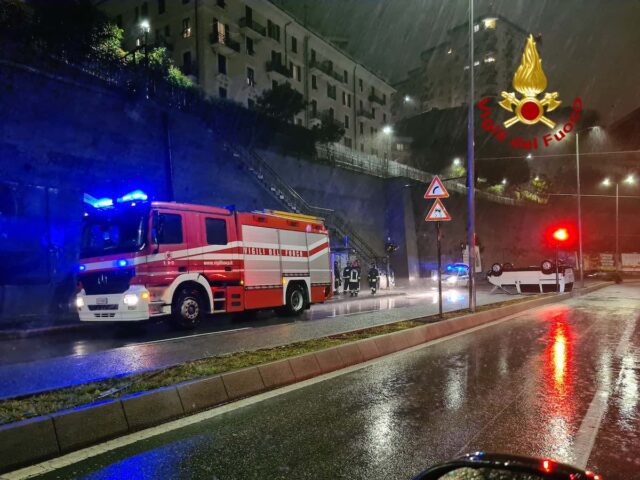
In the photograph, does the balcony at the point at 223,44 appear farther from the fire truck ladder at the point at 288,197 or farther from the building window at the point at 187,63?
the fire truck ladder at the point at 288,197

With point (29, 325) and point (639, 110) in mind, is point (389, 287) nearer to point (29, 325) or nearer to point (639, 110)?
point (29, 325)

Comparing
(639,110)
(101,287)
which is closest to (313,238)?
(101,287)

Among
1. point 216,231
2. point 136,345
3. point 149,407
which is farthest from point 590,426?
point 216,231

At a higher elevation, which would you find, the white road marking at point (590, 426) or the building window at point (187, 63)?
the building window at point (187, 63)

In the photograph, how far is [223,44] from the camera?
42375 millimetres

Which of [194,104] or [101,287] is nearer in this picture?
[101,287]

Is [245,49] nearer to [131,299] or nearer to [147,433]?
[131,299]

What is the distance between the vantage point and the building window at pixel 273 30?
162ft

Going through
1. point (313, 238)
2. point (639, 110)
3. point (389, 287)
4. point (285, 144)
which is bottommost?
point (389, 287)

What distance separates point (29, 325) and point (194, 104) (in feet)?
51.2

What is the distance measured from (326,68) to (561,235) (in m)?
41.3

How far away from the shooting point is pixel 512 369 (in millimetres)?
7602

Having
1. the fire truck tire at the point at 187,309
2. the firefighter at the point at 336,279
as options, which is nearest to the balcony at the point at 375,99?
the firefighter at the point at 336,279

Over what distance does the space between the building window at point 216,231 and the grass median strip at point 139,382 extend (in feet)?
16.6
